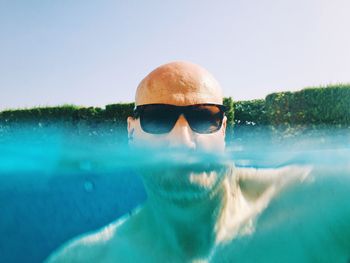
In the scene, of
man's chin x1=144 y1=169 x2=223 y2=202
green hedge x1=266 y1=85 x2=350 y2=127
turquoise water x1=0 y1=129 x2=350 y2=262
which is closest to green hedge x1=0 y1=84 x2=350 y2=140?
green hedge x1=266 y1=85 x2=350 y2=127

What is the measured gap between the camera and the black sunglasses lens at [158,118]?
233cm

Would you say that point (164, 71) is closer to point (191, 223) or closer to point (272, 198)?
point (191, 223)

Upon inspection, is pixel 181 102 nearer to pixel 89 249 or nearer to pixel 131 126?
pixel 131 126

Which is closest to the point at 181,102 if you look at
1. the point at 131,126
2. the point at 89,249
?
the point at 131,126

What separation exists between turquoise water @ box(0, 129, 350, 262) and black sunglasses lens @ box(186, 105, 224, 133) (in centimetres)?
23

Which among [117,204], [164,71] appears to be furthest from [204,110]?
[117,204]

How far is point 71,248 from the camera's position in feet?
9.03

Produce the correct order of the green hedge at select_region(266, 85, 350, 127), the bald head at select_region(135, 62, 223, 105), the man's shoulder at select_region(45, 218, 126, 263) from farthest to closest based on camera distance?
the green hedge at select_region(266, 85, 350, 127) < the man's shoulder at select_region(45, 218, 126, 263) < the bald head at select_region(135, 62, 223, 105)

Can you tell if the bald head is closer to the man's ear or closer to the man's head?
the man's head

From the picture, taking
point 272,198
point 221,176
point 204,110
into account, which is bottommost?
point 272,198

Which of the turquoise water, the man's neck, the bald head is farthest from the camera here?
the turquoise water

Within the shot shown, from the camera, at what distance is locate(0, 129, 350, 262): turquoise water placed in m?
2.53

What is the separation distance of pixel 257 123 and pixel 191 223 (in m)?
11.5

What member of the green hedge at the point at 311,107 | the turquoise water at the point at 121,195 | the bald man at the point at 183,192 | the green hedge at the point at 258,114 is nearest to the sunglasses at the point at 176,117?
the bald man at the point at 183,192
